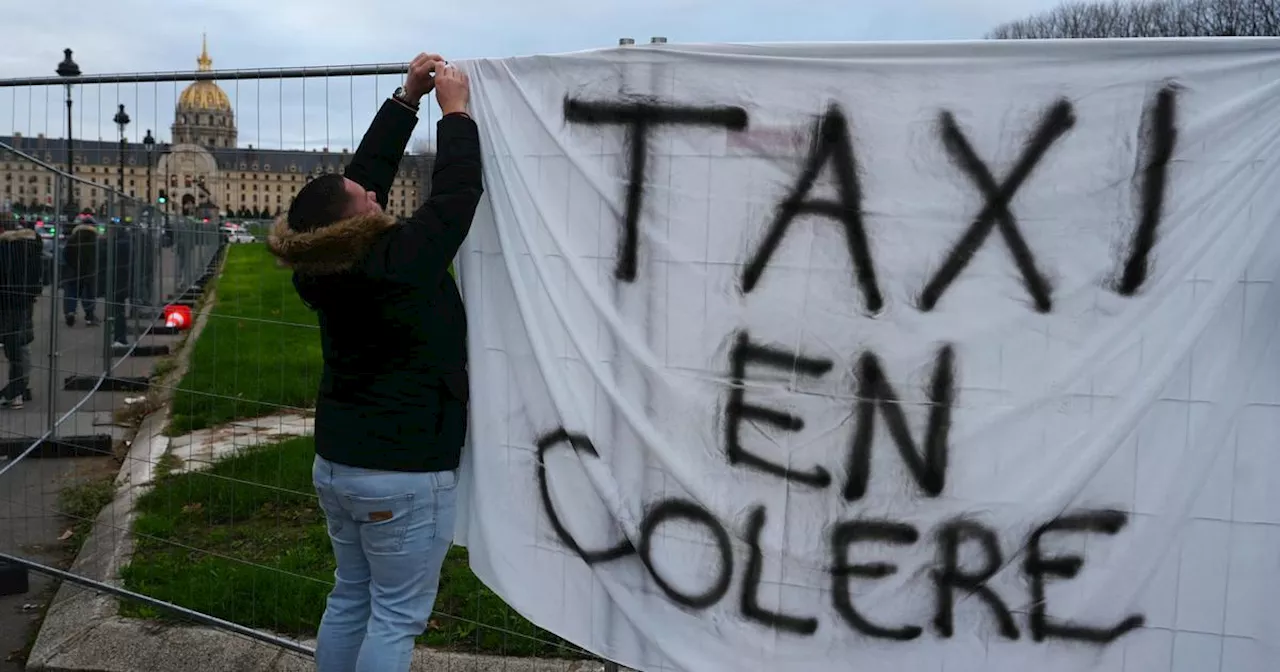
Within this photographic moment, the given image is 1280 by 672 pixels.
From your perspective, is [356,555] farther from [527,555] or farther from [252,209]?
[252,209]

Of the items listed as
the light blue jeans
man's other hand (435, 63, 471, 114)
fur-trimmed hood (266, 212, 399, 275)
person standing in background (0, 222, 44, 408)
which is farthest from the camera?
person standing in background (0, 222, 44, 408)

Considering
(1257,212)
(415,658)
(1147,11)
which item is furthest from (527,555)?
(1147,11)

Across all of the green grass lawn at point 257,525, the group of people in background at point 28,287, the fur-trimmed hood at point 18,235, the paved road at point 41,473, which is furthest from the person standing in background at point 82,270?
the green grass lawn at point 257,525

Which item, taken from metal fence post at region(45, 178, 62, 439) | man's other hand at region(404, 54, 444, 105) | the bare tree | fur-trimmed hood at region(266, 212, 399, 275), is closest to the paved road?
metal fence post at region(45, 178, 62, 439)

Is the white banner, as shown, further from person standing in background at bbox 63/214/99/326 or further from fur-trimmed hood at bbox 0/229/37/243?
person standing in background at bbox 63/214/99/326

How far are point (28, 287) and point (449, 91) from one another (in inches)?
190

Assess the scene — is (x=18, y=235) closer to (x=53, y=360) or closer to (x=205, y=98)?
(x=53, y=360)

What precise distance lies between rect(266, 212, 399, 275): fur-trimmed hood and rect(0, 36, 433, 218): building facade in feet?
2.08

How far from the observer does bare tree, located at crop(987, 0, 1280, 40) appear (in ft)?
130

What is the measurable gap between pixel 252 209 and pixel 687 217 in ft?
5.95

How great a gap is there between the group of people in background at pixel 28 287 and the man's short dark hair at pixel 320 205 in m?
3.21

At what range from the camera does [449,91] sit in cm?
344

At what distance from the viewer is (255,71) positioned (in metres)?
4.02

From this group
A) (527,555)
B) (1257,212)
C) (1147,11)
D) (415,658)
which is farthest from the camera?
(1147,11)
